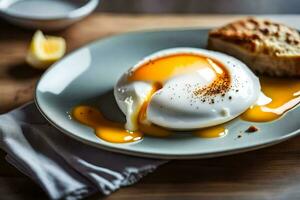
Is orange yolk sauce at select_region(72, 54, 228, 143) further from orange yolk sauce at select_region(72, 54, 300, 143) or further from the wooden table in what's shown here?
the wooden table

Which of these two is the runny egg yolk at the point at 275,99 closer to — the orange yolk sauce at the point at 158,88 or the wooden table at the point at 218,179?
the orange yolk sauce at the point at 158,88

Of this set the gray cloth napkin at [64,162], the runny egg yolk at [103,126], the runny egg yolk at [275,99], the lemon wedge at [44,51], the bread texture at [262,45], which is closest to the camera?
the gray cloth napkin at [64,162]

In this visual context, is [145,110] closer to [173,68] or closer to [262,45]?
[173,68]

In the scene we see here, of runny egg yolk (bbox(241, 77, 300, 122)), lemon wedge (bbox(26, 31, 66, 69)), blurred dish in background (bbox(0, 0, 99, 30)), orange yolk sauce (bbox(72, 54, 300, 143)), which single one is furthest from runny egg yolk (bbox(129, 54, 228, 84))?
blurred dish in background (bbox(0, 0, 99, 30))

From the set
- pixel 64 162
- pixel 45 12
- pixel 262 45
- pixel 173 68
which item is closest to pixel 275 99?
pixel 262 45

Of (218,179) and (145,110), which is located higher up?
(145,110)

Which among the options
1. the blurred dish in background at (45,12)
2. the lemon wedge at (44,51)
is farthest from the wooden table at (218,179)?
the blurred dish in background at (45,12)
